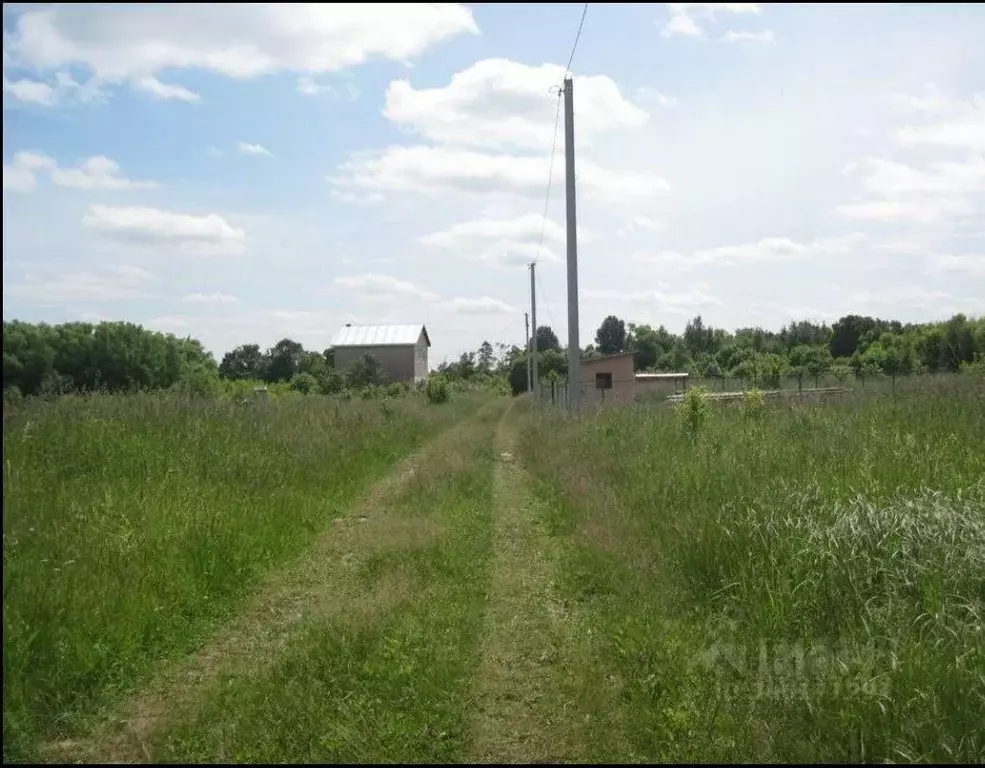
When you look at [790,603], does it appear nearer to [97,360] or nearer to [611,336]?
[97,360]

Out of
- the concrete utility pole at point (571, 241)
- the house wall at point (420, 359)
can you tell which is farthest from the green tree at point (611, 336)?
the concrete utility pole at point (571, 241)

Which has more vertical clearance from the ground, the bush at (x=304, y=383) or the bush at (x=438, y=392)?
the bush at (x=304, y=383)

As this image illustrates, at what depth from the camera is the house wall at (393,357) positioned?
69062 mm

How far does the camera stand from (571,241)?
1998cm

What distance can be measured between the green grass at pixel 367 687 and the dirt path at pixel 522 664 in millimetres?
124

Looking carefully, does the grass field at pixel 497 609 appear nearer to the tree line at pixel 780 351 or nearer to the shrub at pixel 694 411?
the shrub at pixel 694 411

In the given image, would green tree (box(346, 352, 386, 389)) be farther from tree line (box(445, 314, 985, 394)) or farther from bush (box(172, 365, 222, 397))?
bush (box(172, 365, 222, 397))

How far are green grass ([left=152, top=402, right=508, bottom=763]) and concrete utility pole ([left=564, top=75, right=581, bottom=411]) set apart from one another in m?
13.2

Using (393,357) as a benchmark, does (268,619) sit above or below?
below

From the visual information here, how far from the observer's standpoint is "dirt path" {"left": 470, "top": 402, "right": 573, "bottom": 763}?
4.09 metres

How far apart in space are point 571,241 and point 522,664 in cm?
1590

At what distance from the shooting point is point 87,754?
3.96m

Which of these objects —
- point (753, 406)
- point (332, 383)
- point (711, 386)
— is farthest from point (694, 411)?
point (332, 383)

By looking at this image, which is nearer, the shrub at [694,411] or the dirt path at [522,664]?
the dirt path at [522,664]
